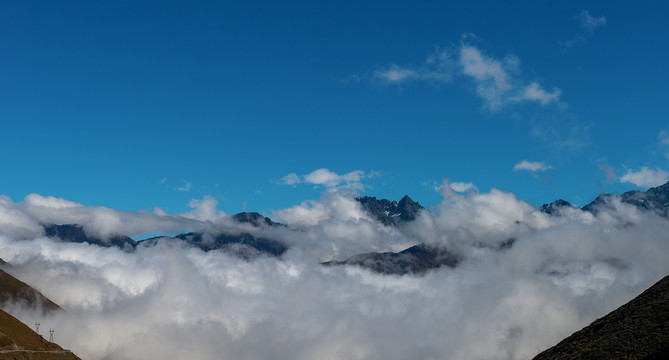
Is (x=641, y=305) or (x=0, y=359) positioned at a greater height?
(x=641, y=305)

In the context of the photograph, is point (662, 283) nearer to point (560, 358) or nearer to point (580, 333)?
point (580, 333)

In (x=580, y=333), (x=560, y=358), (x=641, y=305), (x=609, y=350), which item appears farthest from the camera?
(x=580, y=333)

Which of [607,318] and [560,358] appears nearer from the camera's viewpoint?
[560,358]

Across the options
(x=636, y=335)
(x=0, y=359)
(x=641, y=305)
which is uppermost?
(x=641, y=305)

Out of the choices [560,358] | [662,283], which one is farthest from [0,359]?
[662,283]

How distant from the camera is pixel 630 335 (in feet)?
352

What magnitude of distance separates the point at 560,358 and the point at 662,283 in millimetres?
48513

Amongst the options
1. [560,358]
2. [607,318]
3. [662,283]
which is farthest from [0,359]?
[662,283]

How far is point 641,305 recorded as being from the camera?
415 feet

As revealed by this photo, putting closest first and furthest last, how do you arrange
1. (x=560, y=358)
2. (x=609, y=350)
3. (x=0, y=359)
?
(x=609, y=350)
(x=560, y=358)
(x=0, y=359)

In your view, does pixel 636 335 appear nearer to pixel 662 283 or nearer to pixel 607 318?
pixel 607 318

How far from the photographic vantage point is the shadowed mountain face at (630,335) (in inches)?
3819

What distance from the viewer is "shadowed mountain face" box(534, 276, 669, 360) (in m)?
97.0

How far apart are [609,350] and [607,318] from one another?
33.6 m
